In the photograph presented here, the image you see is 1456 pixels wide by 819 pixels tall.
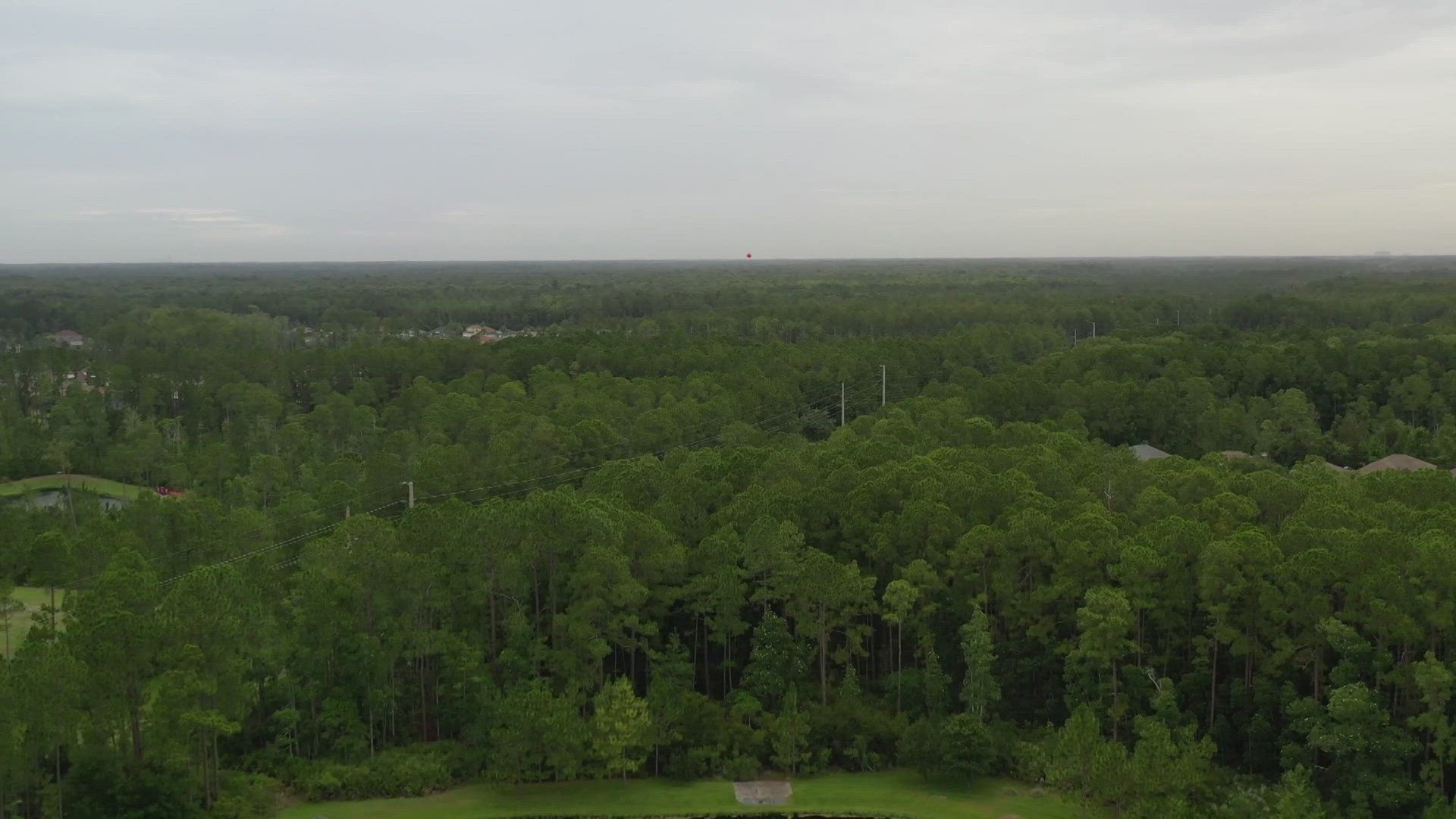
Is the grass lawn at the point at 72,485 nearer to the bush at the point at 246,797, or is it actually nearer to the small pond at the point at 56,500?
the small pond at the point at 56,500

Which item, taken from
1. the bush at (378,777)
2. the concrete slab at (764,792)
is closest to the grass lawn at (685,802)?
the concrete slab at (764,792)

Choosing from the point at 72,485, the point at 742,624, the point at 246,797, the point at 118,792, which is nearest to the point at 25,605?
the point at 246,797

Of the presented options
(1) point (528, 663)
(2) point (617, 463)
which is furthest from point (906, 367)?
(1) point (528, 663)

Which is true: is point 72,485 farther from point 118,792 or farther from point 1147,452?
point 1147,452

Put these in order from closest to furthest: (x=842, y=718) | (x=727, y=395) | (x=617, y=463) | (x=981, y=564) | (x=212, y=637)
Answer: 1. (x=212, y=637)
2. (x=842, y=718)
3. (x=981, y=564)
4. (x=617, y=463)
5. (x=727, y=395)

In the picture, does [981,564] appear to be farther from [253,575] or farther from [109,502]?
[109,502]
